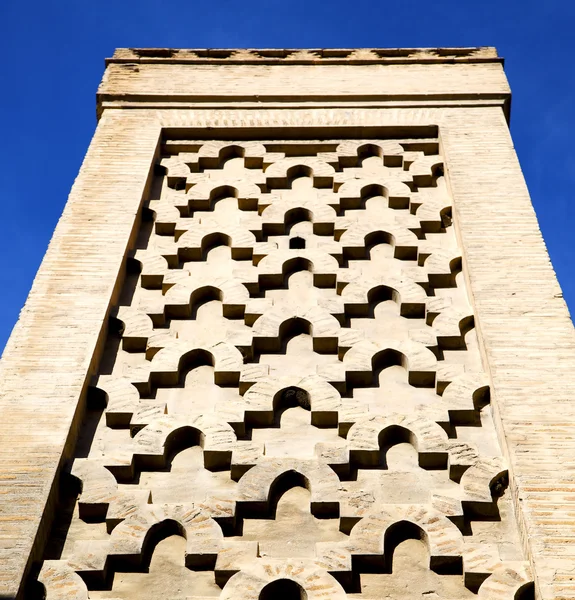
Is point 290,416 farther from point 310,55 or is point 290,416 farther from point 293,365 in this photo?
point 310,55

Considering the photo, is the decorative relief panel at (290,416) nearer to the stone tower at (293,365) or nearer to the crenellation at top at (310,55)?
the stone tower at (293,365)

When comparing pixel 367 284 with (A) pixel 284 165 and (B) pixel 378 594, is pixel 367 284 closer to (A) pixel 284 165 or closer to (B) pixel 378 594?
(A) pixel 284 165

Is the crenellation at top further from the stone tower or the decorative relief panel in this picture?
the decorative relief panel

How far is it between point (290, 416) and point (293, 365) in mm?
332

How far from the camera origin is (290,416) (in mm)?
4289

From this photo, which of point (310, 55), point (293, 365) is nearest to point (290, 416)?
point (293, 365)

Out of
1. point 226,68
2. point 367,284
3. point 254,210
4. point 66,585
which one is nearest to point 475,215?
point 367,284

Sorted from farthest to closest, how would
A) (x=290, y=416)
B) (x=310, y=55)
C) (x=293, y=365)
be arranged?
1. (x=310, y=55)
2. (x=293, y=365)
3. (x=290, y=416)

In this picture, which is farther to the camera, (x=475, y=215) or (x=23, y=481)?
(x=475, y=215)

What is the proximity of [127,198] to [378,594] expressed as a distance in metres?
2.83

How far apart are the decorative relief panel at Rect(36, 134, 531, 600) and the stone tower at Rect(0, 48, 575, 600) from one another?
0.01 meters

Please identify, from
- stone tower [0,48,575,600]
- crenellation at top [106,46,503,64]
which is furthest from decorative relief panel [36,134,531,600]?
crenellation at top [106,46,503,64]

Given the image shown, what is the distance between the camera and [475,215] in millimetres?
5355

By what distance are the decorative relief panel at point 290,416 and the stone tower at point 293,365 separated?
0.01m
